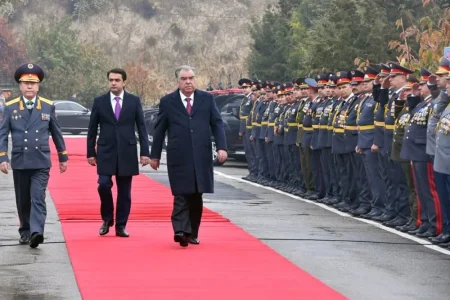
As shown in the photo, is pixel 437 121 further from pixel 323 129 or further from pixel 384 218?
pixel 323 129

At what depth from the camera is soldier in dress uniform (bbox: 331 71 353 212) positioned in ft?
63.4

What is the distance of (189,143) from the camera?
46.9 ft

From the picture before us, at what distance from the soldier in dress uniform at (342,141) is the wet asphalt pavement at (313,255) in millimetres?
405

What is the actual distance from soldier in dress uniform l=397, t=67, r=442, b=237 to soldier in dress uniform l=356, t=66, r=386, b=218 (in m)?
1.86

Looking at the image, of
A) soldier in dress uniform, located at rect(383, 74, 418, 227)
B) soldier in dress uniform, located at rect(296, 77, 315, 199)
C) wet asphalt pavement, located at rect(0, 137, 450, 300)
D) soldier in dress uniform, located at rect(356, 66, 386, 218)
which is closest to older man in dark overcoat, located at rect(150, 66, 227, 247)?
wet asphalt pavement, located at rect(0, 137, 450, 300)

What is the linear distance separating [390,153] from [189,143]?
3.71 metres

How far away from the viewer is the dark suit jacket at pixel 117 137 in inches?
590

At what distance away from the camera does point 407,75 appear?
1691cm

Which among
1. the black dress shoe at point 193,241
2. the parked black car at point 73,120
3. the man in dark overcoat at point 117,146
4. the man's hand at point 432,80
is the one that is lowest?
the parked black car at point 73,120

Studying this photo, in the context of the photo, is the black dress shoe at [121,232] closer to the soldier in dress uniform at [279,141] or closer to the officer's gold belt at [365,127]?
the officer's gold belt at [365,127]

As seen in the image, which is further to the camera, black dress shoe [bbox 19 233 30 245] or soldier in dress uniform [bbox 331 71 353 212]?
soldier in dress uniform [bbox 331 71 353 212]

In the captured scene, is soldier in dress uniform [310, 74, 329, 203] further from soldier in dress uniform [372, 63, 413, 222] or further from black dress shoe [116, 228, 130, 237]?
black dress shoe [116, 228, 130, 237]

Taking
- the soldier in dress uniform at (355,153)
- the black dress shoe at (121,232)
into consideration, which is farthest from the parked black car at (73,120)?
the black dress shoe at (121,232)

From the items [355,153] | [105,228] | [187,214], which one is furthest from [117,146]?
[355,153]
